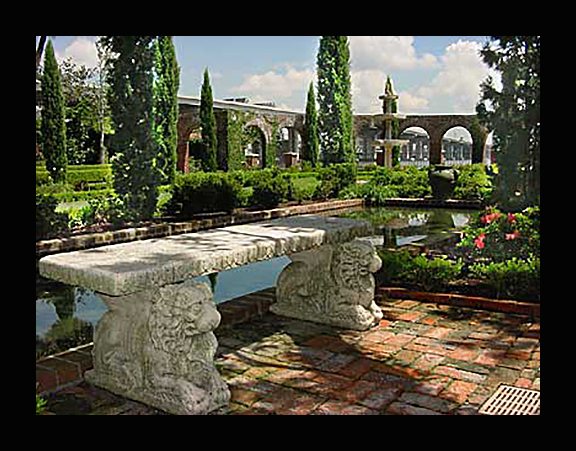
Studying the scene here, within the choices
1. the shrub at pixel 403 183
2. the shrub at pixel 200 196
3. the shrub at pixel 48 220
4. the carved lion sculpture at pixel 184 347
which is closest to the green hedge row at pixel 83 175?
the shrub at pixel 200 196

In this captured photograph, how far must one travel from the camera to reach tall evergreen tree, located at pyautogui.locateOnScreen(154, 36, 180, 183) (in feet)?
45.1

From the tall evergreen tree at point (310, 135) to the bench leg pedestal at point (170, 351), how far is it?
72.5 feet

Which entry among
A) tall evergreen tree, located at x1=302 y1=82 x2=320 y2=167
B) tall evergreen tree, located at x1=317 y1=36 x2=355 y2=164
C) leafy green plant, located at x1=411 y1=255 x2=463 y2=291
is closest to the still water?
leafy green plant, located at x1=411 y1=255 x2=463 y2=291

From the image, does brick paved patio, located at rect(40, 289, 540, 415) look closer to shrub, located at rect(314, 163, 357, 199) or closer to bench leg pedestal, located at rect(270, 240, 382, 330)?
bench leg pedestal, located at rect(270, 240, 382, 330)

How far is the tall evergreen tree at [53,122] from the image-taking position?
17.9m

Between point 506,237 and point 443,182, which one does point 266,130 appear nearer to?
point 443,182

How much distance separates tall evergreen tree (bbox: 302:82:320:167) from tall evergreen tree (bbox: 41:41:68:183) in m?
11.1

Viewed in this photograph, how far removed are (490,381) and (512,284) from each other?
1.94 metres

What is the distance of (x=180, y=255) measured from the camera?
3.66 meters

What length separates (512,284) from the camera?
5.48 meters

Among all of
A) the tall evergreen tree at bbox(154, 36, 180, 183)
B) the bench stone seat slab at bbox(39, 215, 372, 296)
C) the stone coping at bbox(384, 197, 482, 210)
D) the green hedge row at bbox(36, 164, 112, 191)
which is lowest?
the bench stone seat slab at bbox(39, 215, 372, 296)

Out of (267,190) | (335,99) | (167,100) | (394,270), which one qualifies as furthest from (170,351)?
(335,99)

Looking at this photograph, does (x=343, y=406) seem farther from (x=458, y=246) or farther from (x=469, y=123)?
(x=469, y=123)

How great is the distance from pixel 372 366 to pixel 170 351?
152 cm
